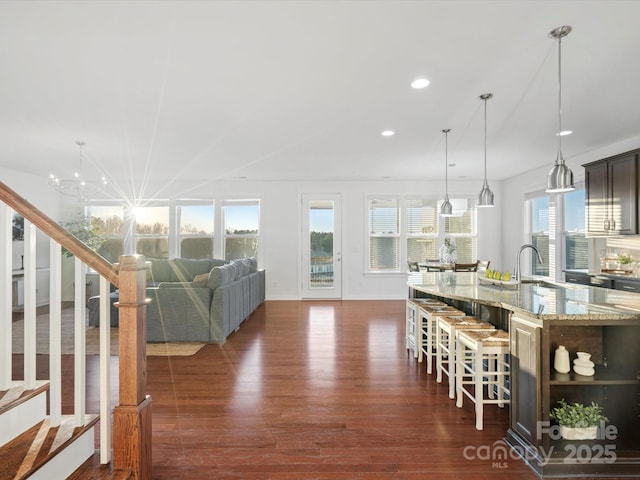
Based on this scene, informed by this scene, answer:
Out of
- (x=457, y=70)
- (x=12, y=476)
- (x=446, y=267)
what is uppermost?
(x=457, y=70)

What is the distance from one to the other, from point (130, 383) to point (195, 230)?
6.86m

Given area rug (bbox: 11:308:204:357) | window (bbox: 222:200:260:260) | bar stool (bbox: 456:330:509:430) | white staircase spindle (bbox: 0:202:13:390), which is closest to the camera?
white staircase spindle (bbox: 0:202:13:390)

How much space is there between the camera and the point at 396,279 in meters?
8.25

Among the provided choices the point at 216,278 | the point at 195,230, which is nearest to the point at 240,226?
the point at 195,230

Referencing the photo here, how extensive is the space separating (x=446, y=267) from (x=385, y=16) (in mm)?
4309

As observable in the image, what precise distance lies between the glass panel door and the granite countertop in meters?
4.68

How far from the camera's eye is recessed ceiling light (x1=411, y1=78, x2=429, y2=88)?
312 cm

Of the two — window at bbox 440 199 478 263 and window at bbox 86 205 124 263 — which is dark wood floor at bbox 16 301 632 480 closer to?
window at bbox 440 199 478 263

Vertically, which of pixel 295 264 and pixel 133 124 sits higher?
pixel 133 124

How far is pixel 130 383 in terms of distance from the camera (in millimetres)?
1843

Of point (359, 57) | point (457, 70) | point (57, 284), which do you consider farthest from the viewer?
point (457, 70)

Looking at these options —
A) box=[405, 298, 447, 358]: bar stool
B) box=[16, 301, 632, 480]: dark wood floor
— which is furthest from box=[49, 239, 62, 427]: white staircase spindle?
box=[405, 298, 447, 358]: bar stool

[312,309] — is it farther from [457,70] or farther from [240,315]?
[457,70]

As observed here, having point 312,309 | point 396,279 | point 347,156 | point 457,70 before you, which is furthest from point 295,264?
point 457,70
